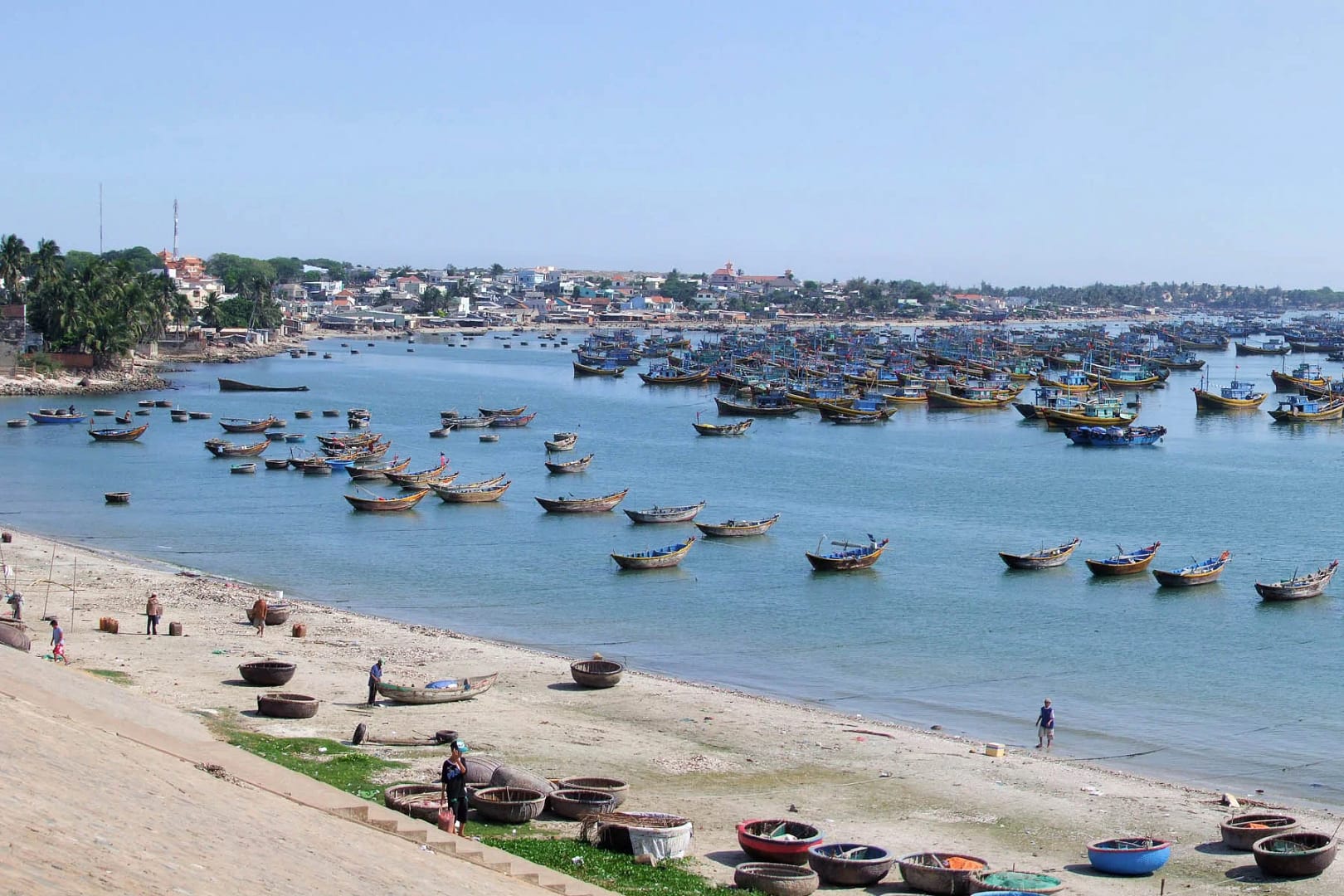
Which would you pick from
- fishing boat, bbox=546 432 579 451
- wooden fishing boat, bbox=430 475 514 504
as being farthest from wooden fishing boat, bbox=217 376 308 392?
wooden fishing boat, bbox=430 475 514 504

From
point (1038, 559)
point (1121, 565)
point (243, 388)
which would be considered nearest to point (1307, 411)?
point (1121, 565)

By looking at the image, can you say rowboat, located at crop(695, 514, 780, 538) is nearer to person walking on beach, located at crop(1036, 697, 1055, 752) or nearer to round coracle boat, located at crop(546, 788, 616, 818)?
person walking on beach, located at crop(1036, 697, 1055, 752)

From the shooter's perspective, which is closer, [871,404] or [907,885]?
[907,885]

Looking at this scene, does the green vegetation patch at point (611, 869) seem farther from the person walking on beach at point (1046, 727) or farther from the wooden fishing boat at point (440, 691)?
the person walking on beach at point (1046, 727)

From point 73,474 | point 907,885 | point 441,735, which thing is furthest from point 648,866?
point 73,474

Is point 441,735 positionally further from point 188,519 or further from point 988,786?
point 188,519

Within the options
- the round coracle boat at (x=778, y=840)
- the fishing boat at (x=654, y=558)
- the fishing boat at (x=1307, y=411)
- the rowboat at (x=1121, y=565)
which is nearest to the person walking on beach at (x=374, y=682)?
the round coracle boat at (x=778, y=840)
